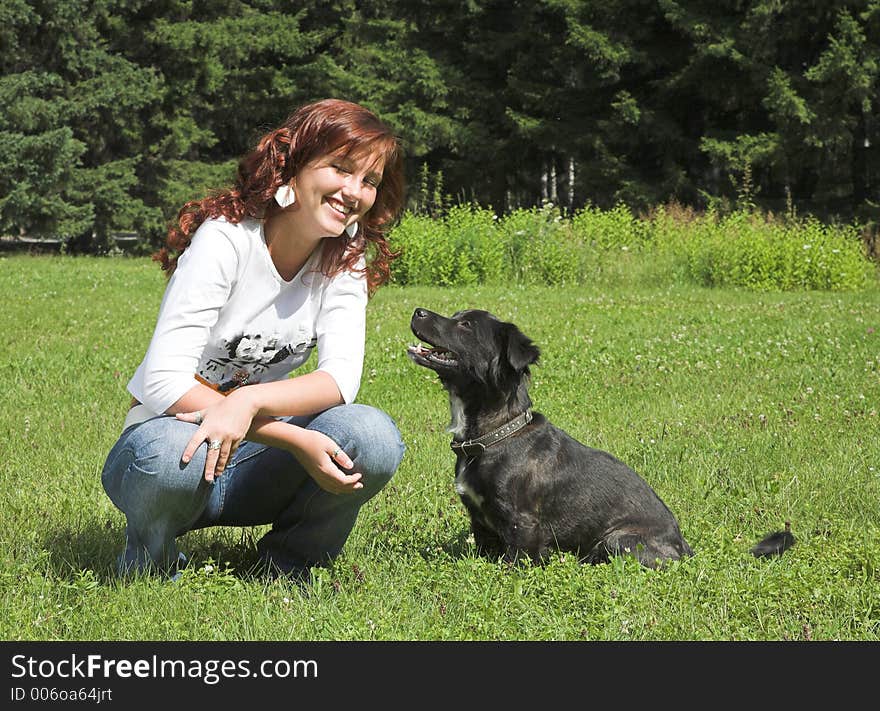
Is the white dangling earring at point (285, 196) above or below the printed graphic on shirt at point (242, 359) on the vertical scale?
above

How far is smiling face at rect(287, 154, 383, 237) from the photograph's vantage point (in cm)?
356

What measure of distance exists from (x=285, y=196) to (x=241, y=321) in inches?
19.9

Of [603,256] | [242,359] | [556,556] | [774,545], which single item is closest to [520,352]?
[556,556]

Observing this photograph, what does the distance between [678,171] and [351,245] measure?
26.1m

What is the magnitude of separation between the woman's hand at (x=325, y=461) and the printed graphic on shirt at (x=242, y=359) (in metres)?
0.44

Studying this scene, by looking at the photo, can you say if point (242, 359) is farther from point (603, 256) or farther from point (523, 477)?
point (603, 256)

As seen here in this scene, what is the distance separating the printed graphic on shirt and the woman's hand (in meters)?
0.44

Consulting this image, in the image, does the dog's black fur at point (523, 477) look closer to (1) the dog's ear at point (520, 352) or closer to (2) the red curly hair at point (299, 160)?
(1) the dog's ear at point (520, 352)

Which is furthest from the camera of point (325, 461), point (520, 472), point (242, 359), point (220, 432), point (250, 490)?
point (520, 472)

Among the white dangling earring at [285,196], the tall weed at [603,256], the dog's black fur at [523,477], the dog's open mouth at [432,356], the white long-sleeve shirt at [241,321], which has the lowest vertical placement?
the tall weed at [603,256]

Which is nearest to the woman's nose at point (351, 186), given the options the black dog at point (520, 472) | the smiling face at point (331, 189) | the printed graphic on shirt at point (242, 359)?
the smiling face at point (331, 189)

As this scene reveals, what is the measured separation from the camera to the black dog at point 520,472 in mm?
4082

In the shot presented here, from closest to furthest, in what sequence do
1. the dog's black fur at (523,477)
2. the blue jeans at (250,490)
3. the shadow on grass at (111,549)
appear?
the blue jeans at (250,490)
the shadow on grass at (111,549)
the dog's black fur at (523,477)

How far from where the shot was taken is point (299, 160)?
360 cm
